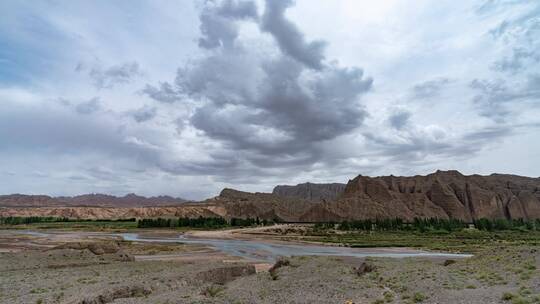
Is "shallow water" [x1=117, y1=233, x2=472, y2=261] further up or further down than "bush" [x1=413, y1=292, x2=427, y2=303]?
further down

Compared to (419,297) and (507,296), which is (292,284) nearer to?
(419,297)

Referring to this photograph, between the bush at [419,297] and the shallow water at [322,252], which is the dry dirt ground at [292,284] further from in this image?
the shallow water at [322,252]

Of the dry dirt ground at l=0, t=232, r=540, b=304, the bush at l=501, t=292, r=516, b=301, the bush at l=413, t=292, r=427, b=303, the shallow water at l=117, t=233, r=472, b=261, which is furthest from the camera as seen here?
the shallow water at l=117, t=233, r=472, b=261

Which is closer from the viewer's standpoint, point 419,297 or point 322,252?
point 419,297

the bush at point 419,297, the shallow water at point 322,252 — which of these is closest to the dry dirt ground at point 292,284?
the bush at point 419,297

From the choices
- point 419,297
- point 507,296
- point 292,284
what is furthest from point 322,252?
point 507,296

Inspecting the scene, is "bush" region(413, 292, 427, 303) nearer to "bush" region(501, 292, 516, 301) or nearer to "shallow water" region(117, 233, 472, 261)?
"bush" region(501, 292, 516, 301)

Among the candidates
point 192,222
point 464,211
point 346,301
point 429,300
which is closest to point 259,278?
point 346,301

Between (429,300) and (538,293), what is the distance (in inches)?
179

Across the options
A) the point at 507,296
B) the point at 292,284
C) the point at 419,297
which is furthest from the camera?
the point at 292,284

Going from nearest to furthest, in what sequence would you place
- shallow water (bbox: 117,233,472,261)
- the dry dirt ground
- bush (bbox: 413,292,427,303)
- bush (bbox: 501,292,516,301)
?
bush (bbox: 501,292,516,301), bush (bbox: 413,292,427,303), the dry dirt ground, shallow water (bbox: 117,233,472,261)

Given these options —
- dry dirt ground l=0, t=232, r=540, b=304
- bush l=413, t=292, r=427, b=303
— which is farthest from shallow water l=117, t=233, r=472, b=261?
bush l=413, t=292, r=427, b=303

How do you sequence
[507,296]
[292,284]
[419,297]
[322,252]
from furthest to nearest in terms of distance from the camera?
[322,252], [292,284], [419,297], [507,296]

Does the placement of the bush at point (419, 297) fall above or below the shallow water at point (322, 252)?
above
